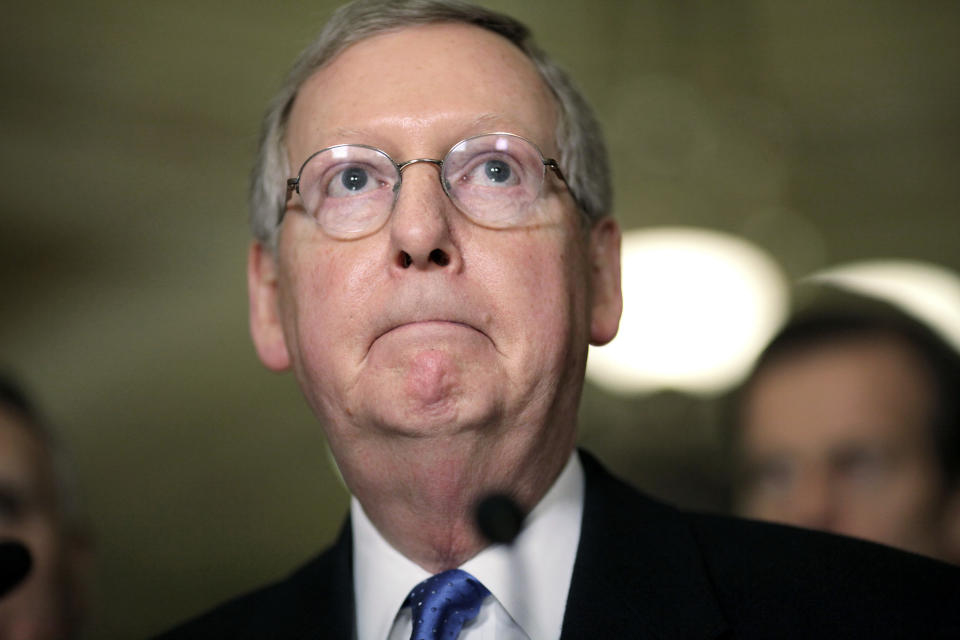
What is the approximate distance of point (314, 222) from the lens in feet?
6.46

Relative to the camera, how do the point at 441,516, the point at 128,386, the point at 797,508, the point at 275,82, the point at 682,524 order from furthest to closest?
the point at 275,82 → the point at 128,386 → the point at 797,508 → the point at 682,524 → the point at 441,516

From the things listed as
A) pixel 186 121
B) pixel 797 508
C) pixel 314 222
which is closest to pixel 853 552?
pixel 314 222

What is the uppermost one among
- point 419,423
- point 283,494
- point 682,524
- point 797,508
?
point 419,423

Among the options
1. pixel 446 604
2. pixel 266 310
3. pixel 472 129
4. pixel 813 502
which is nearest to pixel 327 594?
pixel 446 604

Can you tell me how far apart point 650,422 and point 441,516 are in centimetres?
391

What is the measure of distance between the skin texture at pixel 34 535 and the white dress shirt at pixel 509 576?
4.30 ft

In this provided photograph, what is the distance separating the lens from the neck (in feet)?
5.90

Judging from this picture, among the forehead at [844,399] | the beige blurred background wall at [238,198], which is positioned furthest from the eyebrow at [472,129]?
the beige blurred background wall at [238,198]

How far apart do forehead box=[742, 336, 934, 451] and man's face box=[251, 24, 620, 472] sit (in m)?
1.48

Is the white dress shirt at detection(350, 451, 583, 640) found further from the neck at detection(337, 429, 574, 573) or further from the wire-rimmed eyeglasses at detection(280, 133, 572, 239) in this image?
the wire-rimmed eyeglasses at detection(280, 133, 572, 239)

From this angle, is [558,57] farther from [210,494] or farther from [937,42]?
[210,494]

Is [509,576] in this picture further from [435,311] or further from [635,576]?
[435,311]

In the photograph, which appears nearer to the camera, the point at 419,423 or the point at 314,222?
the point at 419,423

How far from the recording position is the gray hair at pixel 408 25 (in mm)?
2072
